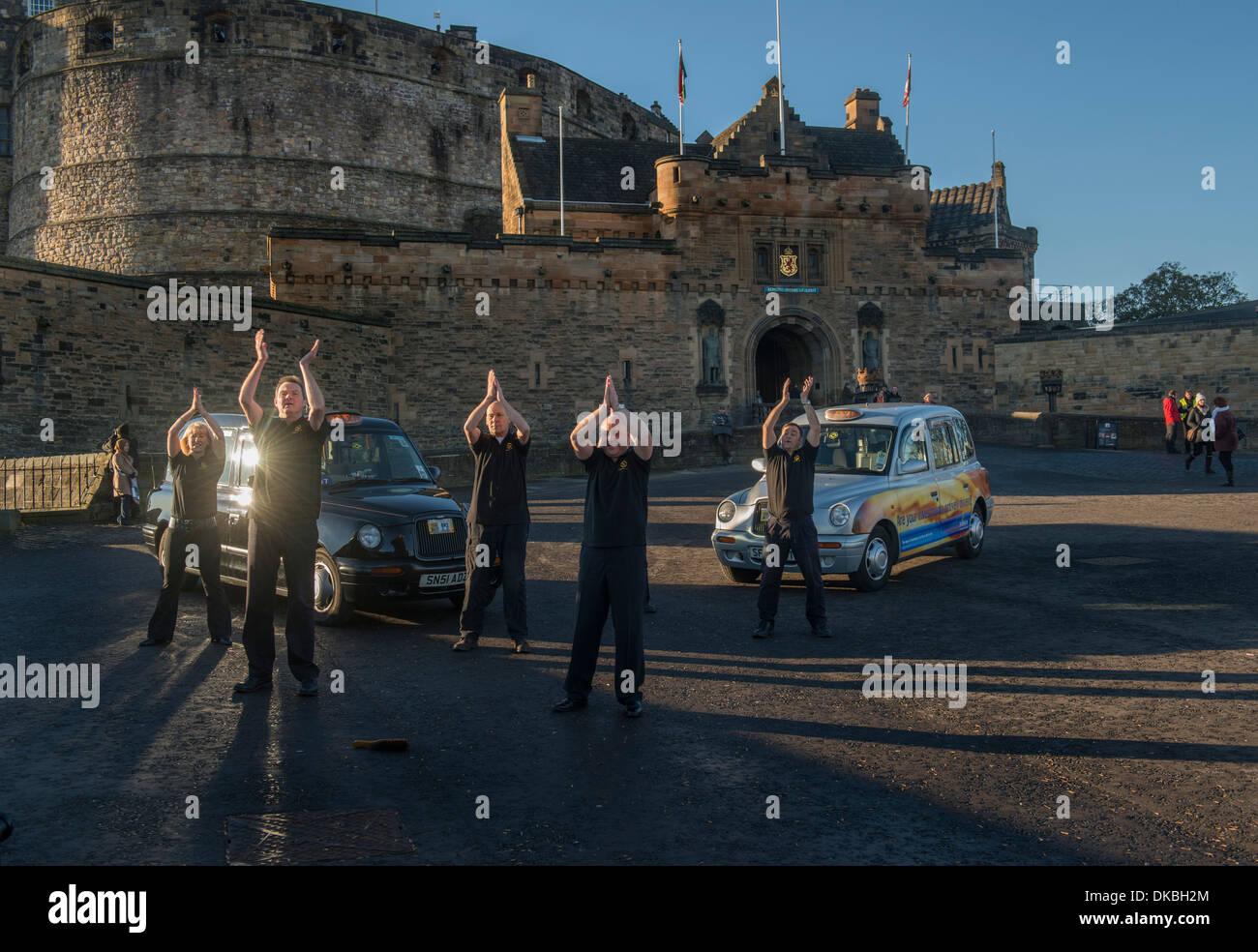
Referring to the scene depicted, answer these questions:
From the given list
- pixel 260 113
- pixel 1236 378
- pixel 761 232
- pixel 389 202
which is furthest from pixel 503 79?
pixel 1236 378

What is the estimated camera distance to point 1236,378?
37.0 meters

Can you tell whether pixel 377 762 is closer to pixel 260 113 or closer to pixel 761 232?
pixel 761 232

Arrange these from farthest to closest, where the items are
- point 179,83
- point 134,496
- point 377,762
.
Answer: point 179,83, point 134,496, point 377,762

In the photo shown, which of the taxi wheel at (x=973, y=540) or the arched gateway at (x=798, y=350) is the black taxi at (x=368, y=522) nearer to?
the taxi wheel at (x=973, y=540)

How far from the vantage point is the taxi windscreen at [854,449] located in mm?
11555

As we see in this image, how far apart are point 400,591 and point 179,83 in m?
45.3

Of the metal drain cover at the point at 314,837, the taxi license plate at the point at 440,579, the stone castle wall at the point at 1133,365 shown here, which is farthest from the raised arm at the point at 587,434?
the stone castle wall at the point at 1133,365

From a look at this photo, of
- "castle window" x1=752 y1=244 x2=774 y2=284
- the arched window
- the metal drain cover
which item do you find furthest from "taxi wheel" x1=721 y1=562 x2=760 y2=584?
the arched window

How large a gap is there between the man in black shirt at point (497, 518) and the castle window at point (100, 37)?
48.2 m

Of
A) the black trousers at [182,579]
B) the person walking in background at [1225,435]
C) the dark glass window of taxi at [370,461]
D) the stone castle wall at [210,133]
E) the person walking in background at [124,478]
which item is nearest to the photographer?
the black trousers at [182,579]

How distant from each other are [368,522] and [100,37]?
48.4m

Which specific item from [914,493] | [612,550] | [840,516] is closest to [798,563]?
[840,516]

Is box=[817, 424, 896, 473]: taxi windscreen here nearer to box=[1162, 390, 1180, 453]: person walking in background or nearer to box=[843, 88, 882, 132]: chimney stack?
box=[1162, 390, 1180, 453]: person walking in background

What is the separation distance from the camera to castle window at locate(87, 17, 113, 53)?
46969mm
